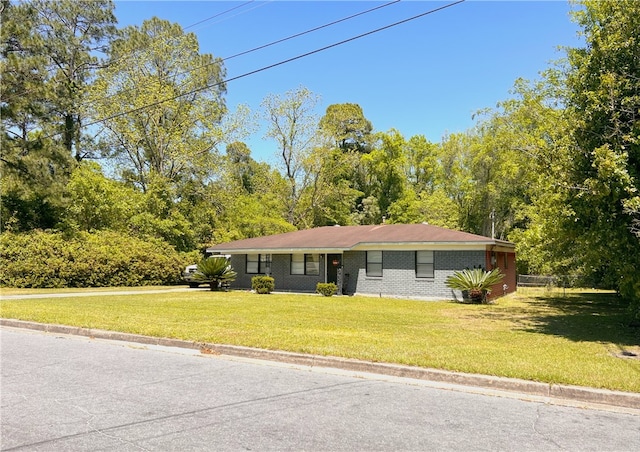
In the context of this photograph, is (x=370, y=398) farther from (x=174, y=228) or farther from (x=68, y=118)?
(x=68, y=118)

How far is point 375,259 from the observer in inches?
953

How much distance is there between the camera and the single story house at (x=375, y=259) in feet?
72.6

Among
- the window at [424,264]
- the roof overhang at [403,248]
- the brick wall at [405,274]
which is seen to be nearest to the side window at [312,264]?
the roof overhang at [403,248]

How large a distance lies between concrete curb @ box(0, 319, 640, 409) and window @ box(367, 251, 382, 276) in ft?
49.6

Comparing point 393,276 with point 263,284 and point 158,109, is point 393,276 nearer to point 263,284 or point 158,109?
point 263,284

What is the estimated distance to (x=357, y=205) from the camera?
51469 mm

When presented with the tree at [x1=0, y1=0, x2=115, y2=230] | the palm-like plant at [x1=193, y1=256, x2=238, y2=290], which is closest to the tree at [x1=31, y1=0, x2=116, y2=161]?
the tree at [x1=0, y1=0, x2=115, y2=230]

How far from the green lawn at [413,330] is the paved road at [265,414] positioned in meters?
1.14

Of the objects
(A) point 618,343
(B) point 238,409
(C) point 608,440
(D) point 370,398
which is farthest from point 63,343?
(A) point 618,343

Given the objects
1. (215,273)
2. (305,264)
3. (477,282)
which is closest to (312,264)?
(305,264)

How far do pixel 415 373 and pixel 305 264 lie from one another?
19.0 meters

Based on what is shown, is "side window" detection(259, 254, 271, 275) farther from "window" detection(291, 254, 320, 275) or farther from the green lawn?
the green lawn

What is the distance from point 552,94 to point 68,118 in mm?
33337

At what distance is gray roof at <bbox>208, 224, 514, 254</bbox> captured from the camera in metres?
22.0
